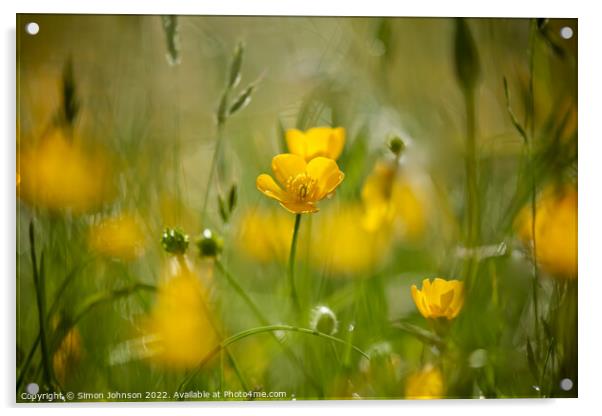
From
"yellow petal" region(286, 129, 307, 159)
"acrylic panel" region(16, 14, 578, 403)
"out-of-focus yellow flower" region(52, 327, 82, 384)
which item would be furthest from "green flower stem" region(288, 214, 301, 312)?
"out-of-focus yellow flower" region(52, 327, 82, 384)

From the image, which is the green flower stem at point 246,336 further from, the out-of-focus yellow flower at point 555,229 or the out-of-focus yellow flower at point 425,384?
the out-of-focus yellow flower at point 555,229

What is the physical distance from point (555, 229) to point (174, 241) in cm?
61

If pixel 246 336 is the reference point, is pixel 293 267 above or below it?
above

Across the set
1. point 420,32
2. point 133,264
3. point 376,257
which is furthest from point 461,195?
point 133,264

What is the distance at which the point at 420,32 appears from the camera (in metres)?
1.18

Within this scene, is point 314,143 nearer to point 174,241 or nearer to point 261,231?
point 261,231

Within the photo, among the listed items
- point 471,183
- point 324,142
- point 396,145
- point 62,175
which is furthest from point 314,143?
point 62,175

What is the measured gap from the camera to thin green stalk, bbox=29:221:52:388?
113 cm

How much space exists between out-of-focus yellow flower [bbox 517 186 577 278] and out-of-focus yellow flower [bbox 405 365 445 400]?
0.82ft

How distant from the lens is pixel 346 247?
1.16 meters

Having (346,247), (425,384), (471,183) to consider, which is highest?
(471,183)
